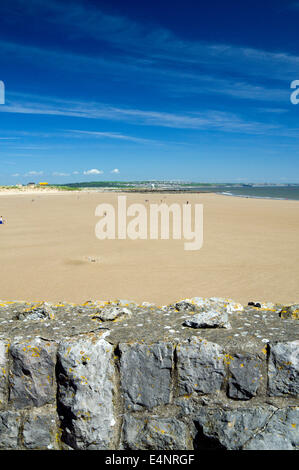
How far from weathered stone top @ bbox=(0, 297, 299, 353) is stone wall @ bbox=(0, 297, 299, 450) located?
22 millimetres

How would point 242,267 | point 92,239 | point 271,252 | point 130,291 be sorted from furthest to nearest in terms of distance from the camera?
point 92,239 < point 271,252 < point 242,267 < point 130,291

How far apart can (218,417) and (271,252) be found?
13131mm

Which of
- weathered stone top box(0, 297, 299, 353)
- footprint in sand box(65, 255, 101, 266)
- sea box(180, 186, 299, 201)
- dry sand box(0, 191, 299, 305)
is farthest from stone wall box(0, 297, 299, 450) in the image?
sea box(180, 186, 299, 201)

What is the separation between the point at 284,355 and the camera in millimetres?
2508

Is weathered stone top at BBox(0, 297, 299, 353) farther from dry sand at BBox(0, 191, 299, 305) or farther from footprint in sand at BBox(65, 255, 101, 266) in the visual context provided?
footprint in sand at BBox(65, 255, 101, 266)

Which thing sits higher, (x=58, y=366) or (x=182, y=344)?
(x=182, y=344)

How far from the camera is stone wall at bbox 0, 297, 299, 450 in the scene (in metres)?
2.51

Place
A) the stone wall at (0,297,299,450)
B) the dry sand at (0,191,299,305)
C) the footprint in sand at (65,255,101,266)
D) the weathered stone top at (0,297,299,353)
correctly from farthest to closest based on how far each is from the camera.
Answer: the footprint in sand at (65,255,101,266)
the dry sand at (0,191,299,305)
the weathered stone top at (0,297,299,353)
the stone wall at (0,297,299,450)

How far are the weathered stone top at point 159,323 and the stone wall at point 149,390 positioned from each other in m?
0.02

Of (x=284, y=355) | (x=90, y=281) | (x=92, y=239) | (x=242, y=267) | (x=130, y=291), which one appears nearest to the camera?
(x=284, y=355)

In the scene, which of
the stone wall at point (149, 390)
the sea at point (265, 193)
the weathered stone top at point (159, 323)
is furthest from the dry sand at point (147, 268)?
the sea at point (265, 193)

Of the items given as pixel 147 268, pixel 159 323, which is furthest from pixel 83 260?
pixel 159 323
